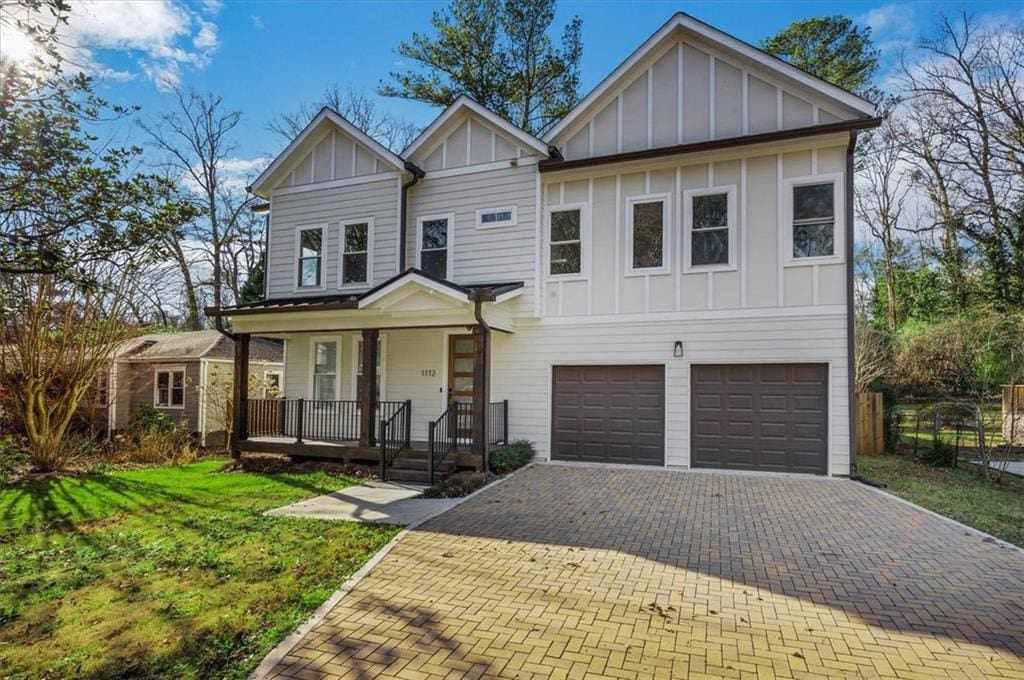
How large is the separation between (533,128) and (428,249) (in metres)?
11.2

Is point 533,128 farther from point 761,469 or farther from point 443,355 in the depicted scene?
point 761,469

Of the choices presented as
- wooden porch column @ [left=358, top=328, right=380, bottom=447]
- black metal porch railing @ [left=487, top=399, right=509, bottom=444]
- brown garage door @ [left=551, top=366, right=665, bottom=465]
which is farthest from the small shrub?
brown garage door @ [left=551, top=366, right=665, bottom=465]

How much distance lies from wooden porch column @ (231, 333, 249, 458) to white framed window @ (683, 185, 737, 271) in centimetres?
1001

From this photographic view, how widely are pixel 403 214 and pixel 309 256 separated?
2922 mm

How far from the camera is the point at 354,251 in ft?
45.4

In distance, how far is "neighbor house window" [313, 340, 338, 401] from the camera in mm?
13836

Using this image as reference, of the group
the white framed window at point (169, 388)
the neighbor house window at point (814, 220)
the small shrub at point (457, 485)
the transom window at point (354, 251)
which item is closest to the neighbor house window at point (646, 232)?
the neighbor house window at point (814, 220)

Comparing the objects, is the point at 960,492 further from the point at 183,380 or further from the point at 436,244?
the point at 183,380

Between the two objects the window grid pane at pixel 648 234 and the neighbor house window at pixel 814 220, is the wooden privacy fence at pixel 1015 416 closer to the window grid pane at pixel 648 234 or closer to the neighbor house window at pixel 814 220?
the neighbor house window at pixel 814 220

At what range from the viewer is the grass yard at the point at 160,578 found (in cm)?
412

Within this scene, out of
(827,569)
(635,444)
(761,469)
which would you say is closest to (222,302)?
(635,444)

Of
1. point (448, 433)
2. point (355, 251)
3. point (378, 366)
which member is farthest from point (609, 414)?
point (355, 251)

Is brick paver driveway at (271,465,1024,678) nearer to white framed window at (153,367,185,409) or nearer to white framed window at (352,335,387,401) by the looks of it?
white framed window at (352,335,387,401)

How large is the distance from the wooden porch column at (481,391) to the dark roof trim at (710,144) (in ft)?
13.4
